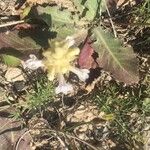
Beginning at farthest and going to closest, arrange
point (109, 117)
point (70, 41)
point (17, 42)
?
point (109, 117) < point (17, 42) < point (70, 41)

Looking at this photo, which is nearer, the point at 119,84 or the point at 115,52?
the point at 115,52

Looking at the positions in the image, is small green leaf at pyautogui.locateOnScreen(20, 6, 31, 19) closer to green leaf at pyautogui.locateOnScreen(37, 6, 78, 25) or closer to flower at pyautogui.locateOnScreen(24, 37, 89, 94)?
green leaf at pyautogui.locateOnScreen(37, 6, 78, 25)

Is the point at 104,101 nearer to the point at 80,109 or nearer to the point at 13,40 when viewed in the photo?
the point at 80,109

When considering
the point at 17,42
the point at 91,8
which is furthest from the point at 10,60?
the point at 91,8

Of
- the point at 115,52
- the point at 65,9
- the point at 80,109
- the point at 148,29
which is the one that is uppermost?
the point at 65,9

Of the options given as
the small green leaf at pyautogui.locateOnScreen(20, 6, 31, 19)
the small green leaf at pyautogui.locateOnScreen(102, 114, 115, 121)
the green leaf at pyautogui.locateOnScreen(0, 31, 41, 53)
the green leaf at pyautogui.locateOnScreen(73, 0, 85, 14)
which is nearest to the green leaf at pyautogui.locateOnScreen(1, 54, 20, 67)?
the green leaf at pyautogui.locateOnScreen(0, 31, 41, 53)

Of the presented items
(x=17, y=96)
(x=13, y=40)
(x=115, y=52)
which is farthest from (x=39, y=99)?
(x=115, y=52)

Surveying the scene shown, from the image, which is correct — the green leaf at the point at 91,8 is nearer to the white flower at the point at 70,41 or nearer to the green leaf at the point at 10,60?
the white flower at the point at 70,41

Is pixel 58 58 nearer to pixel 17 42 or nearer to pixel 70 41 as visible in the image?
pixel 70 41

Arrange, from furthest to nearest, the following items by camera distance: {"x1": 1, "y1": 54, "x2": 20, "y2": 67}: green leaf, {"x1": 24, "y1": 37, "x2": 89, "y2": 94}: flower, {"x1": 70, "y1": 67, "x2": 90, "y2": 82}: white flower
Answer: {"x1": 1, "y1": 54, "x2": 20, "y2": 67}: green leaf < {"x1": 70, "y1": 67, "x2": 90, "y2": 82}: white flower < {"x1": 24, "y1": 37, "x2": 89, "y2": 94}: flower
